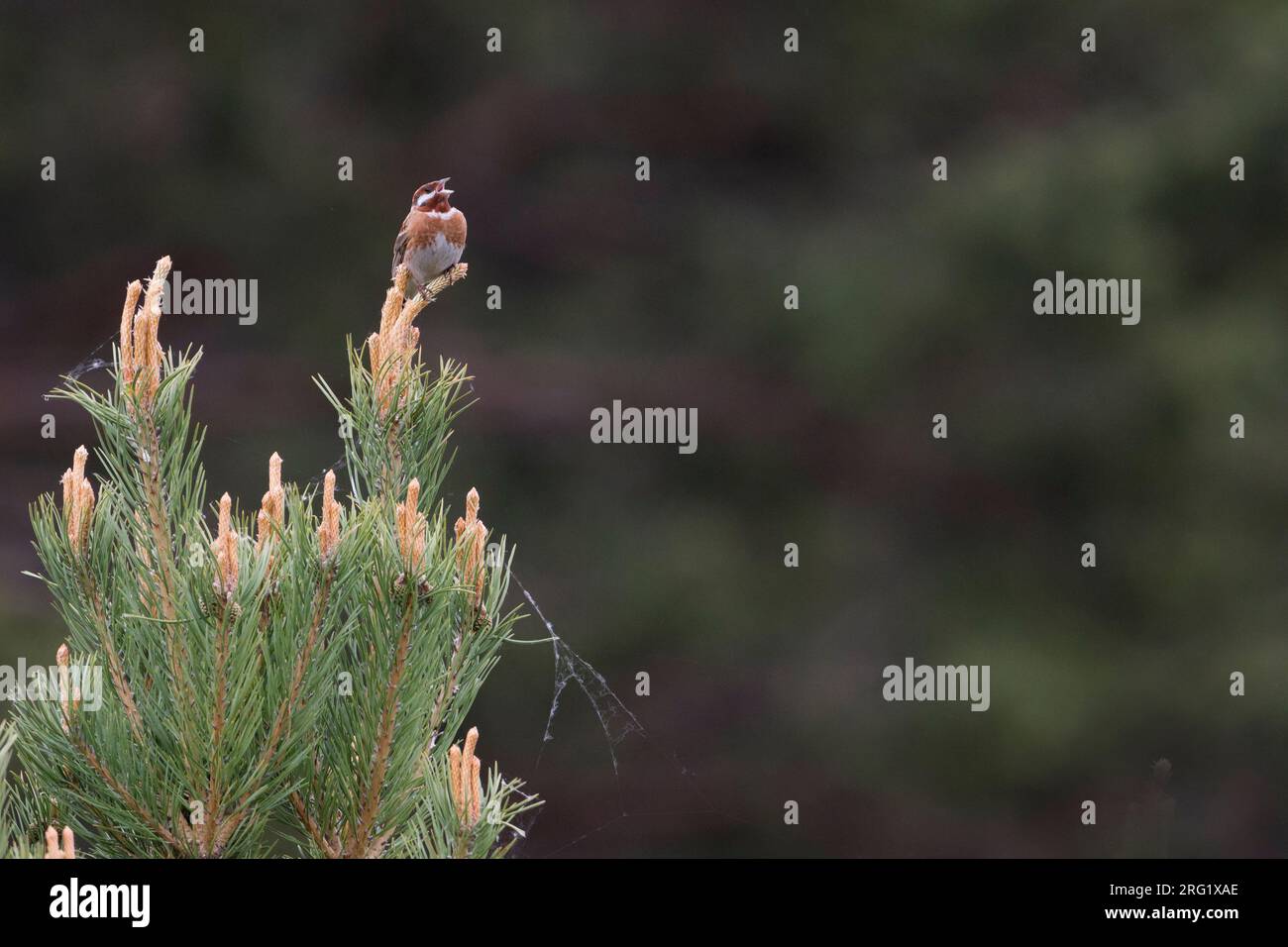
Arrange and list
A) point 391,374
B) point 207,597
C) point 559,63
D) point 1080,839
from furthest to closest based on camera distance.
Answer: point 559,63 → point 1080,839 → point 391,374 → point 207,597

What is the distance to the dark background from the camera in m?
6.51

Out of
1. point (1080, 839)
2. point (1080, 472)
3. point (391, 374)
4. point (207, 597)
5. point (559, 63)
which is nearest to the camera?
point (207, 597)

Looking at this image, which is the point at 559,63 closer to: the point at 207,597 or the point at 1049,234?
the point at 1049,234

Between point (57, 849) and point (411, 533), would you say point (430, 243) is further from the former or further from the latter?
point (57, 849)

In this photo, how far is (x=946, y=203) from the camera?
696cm

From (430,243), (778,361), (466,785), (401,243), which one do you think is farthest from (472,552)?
(778,361)

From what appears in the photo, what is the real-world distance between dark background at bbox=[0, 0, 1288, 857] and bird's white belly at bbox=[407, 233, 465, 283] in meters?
3.58

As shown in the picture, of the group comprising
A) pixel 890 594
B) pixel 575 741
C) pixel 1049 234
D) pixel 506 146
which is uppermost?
pixel 506 146

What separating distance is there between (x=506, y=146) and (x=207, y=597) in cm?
603

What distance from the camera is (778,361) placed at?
709 cm

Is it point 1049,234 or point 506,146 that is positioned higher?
point 506,146

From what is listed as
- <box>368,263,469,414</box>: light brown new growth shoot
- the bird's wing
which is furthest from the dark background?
<box>368,263,469,414</box>: light brown new growth shoot

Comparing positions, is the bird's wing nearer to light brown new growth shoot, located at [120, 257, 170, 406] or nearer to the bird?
the bird
